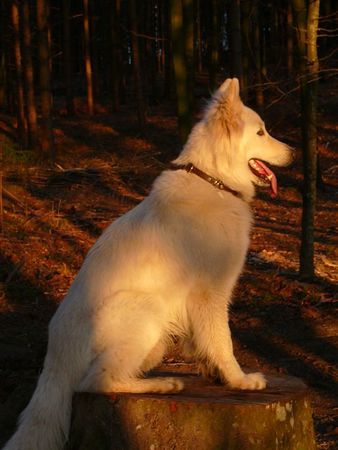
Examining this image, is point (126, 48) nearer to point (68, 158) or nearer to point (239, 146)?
point (68, 158)

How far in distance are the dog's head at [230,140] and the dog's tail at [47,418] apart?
1675 mm

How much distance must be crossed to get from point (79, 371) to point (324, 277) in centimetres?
709

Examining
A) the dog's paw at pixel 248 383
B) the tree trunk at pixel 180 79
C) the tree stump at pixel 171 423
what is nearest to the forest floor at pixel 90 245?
the tree trunk at pixel 180 79

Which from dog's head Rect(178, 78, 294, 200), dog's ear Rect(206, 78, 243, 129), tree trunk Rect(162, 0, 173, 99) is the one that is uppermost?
dog's ear Rect(206, 78, 243, 129)

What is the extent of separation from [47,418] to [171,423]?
27.3 inches

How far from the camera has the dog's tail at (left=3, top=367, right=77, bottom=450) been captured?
4062mm

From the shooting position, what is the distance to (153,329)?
4258mm

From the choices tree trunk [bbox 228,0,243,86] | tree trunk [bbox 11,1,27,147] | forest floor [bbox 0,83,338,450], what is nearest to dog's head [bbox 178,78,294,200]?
forest floor [bbox 0,83,338,450]

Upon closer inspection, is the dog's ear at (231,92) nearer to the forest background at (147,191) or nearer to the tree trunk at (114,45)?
the forest background at (147,191)

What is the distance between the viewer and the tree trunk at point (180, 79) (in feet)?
44.1

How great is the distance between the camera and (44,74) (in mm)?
20172

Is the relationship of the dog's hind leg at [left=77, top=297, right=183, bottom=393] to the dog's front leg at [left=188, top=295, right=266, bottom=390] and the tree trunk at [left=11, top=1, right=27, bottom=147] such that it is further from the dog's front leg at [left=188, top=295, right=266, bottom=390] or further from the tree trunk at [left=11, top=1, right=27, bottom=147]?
the tree trunk at [left=11, top=1, right=27, bottom=147]

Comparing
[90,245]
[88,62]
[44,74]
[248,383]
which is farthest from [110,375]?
[88,62]

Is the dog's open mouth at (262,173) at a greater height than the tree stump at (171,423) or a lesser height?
greater
